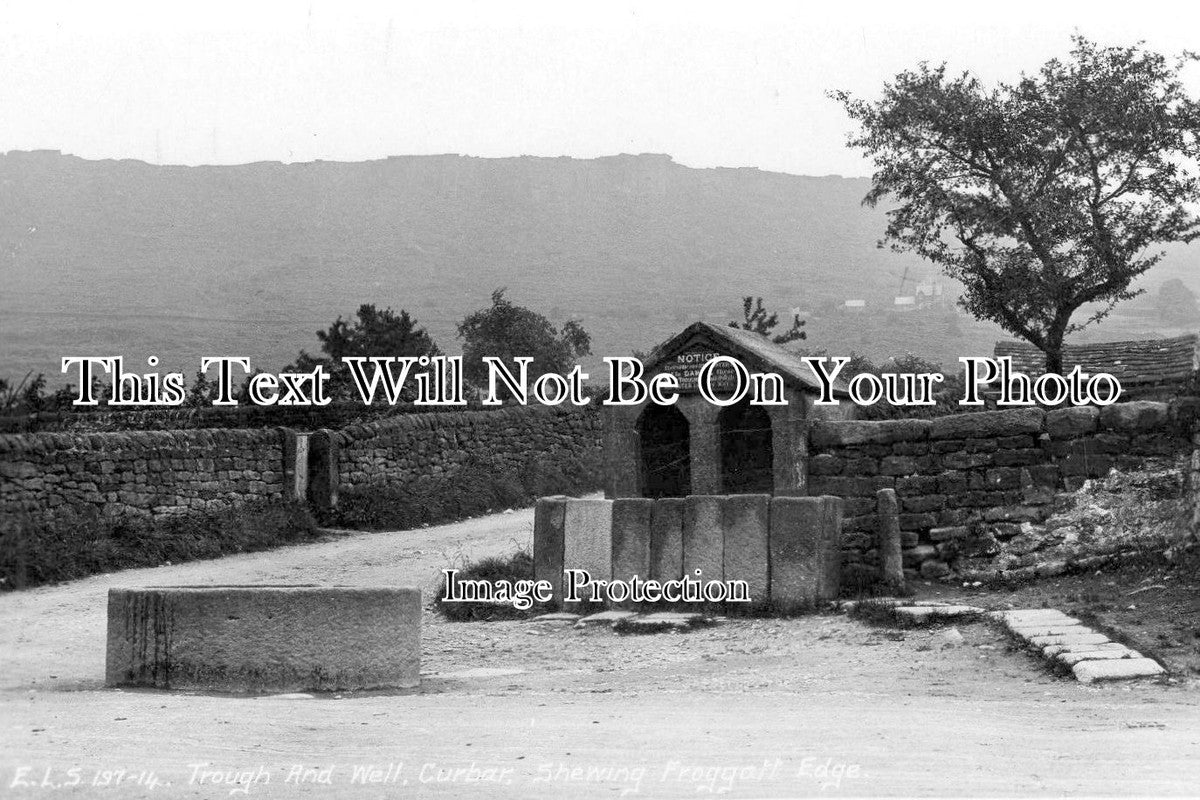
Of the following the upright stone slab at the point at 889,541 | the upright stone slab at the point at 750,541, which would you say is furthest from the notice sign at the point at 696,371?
the upright stone slab at the point at 750,541

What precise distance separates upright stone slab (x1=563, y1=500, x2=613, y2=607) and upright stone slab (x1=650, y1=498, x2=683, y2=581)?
483 millimetres

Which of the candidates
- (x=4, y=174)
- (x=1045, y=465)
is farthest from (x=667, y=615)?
(x=4, y=174)

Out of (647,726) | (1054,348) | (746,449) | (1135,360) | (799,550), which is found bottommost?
(647,726)

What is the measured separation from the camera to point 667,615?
12.9 metres

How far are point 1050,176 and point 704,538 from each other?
17.0 meters

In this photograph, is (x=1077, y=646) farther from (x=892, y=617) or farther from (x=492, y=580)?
(x=492, y=580)

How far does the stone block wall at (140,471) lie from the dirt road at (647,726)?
576cm

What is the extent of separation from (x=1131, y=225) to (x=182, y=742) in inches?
957

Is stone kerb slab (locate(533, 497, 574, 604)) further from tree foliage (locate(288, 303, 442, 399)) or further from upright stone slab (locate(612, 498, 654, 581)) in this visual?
tree foliage (locate(288, 303, 442, 399))

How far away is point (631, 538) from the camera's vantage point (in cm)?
1355

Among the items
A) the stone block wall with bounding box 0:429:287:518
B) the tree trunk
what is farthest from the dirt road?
the tree trunk

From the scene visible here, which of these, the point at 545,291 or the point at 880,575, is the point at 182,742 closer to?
the point at 880,575

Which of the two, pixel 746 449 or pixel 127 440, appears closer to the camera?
pixel 746 449

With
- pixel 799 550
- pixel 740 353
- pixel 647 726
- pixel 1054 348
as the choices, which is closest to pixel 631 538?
pixel 799 550
